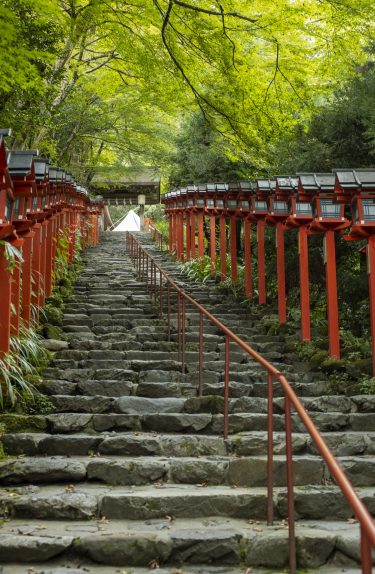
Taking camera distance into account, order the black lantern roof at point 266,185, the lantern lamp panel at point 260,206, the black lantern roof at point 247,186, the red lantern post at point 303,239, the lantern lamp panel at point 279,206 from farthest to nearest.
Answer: the black lantern roof at point 247,186, the lantern lamp panel at point 260,206, the black lantern roof at point 266,185, the lantern lamp panel at point 279,206, the red lantern post at point 303,239

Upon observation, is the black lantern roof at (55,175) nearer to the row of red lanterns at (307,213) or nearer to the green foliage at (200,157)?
the row of red lanterns at (307,213)

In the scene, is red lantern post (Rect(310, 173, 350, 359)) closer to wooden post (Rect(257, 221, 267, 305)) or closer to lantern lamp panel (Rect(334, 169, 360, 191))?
lantern lamp panel (Rect(334, 169, 360, 191))

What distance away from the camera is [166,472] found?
→ 482cm

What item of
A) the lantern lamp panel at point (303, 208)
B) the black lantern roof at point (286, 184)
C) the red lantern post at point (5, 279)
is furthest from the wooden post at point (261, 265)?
the red lantern post at point (5, 279)

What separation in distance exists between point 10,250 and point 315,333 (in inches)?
215

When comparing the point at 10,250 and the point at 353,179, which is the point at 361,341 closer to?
the point at 353,179

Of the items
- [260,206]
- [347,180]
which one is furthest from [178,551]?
[260,206]

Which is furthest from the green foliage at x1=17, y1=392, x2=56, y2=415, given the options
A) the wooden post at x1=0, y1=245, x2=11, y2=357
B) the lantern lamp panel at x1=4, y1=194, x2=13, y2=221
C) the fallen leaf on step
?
the fallen leaf on step

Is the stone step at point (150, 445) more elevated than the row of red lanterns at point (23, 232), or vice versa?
the row of red lanterns at point (23, 232)

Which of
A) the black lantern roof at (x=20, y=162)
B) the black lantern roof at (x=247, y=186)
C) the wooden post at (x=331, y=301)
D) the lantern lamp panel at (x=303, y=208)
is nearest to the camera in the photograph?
the black lantern roof at (x=20, y=162)

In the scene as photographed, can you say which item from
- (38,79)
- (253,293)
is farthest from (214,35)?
(253,293)

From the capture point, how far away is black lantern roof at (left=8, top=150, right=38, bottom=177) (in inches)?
252

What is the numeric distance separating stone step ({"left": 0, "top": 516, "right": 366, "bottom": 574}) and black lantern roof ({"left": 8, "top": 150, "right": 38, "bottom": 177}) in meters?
3.96

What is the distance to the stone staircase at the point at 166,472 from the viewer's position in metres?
3.67
